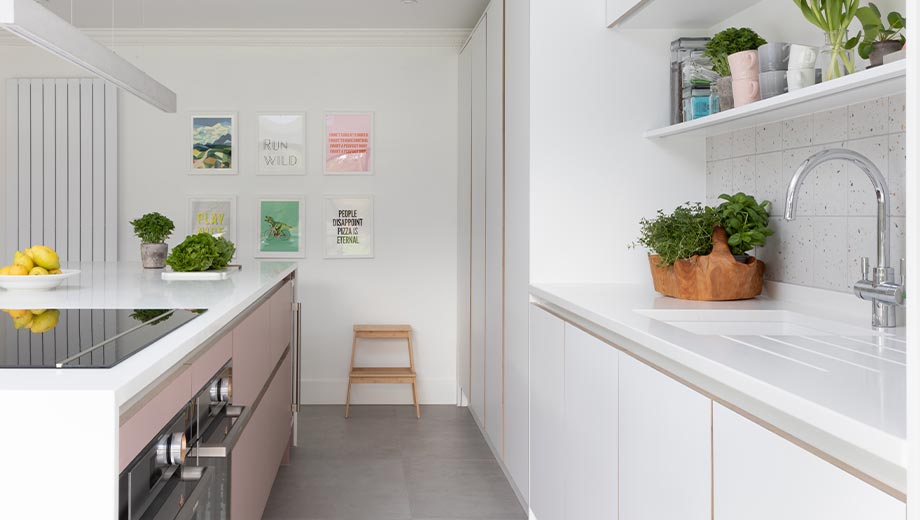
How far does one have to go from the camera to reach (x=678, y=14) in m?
2.71

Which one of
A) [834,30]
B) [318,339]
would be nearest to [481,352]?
[318,339]

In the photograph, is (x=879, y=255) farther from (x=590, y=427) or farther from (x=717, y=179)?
(x=717, y=179)

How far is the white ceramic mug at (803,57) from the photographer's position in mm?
1934

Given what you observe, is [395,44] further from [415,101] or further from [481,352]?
[481,352]

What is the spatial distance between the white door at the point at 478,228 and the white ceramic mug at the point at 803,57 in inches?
87.7

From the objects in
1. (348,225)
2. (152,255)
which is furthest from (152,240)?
(348,225)

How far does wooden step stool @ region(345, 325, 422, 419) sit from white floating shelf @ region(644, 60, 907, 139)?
2.69 metres

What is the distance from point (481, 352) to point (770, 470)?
3072 mm

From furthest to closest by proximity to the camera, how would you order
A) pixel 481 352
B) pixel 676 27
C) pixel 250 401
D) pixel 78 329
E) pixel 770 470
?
pixel 481 352, pixel 676 27, pixel 250 401, pixel 78 329, pixel 770 470

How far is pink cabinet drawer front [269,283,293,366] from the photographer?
10.3ft

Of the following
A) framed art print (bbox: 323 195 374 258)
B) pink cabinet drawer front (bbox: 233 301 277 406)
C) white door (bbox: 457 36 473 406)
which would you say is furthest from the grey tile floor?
framed art print (bbox: 323 195 374 258)

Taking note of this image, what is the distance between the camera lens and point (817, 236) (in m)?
2.24

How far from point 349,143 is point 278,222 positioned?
715 millimetres

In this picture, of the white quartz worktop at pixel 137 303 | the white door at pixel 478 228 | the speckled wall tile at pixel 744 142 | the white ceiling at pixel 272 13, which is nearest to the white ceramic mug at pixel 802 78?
the speckled wall tile at pixel 744 142
